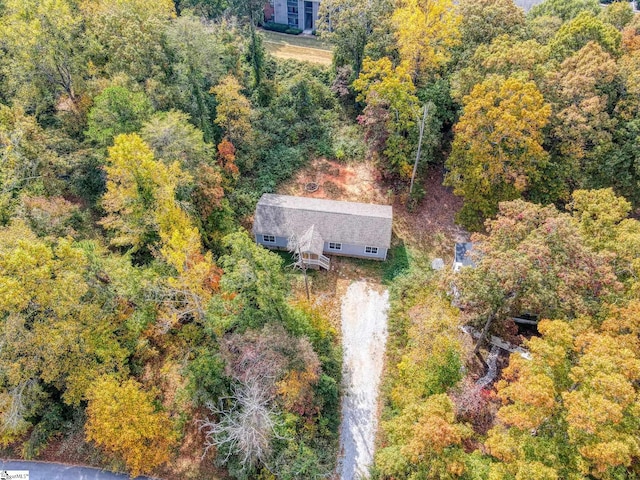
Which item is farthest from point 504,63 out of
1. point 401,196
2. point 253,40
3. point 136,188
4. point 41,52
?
point 41,52

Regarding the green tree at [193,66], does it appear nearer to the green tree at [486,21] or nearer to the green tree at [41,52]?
the green tree at [41,52]

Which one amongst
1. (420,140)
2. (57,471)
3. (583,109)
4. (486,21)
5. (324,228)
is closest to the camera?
(57,471)

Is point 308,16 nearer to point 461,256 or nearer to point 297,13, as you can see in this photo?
point 297,13

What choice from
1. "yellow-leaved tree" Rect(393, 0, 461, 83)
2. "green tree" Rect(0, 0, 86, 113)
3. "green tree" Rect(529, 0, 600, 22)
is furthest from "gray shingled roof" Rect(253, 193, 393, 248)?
"green tree" Rect(529, 0, 600, 22)

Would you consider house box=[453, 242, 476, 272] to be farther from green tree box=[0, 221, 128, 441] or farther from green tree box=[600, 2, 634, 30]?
green tree box=[600, 2, 634, 30]

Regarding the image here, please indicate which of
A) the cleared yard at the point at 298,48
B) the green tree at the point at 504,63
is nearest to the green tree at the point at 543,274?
the green tree at the point at 504,63

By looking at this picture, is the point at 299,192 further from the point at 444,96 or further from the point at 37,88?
the point at 37,88
